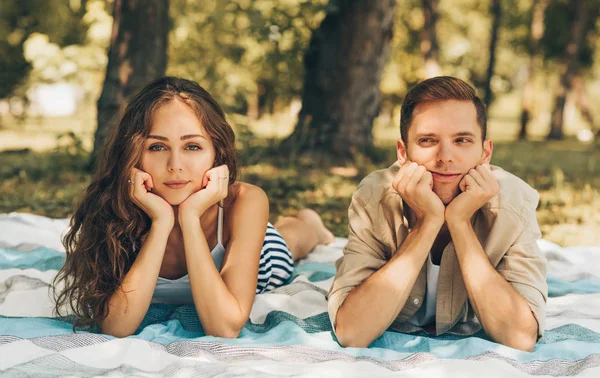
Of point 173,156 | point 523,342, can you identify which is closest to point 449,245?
point 523,342

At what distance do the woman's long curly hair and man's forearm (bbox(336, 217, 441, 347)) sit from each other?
0.98 meters

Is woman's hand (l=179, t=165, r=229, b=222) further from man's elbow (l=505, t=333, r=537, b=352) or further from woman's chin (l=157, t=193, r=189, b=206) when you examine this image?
man's elbow (l=505, t=333, r=537, b=352)

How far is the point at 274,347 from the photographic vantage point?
288 cm

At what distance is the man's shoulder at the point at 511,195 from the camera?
2936 mm

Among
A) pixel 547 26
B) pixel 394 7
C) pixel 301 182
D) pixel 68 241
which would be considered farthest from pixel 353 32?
pixel 547 26

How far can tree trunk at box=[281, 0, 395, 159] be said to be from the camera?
9523mm

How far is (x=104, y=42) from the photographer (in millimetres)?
10906

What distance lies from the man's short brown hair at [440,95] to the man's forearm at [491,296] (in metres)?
0.48

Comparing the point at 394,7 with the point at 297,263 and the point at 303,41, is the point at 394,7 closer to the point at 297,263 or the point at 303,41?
the point at 303,41

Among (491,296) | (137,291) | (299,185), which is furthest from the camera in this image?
(299,185)

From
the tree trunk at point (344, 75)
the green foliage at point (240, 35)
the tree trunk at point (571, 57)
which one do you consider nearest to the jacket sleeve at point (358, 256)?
the green foliage at point (240, 35)

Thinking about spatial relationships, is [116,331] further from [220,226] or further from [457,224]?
[457,224]

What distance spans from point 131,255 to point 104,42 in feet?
27.4

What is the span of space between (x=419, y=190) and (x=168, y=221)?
3.70 feet
